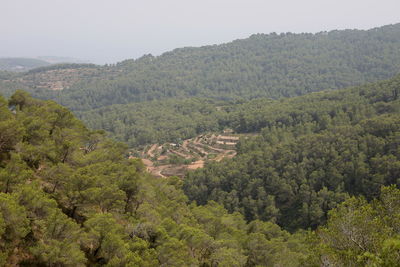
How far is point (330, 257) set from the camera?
44.1 feet

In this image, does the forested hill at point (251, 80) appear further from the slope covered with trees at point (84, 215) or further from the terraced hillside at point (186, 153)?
the slope covered with trees at point (84, 215)

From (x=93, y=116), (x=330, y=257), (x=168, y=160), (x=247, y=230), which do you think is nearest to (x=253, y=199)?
(x=247, y=230)

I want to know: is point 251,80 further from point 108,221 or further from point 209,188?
point 108,221

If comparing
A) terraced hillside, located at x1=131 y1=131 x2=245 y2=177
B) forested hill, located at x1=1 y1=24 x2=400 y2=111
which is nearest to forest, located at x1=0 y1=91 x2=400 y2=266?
terraced hillside, located at x1=131 y1=131 x2=245 y2=177

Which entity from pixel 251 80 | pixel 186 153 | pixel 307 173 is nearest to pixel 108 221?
pixel 307 173

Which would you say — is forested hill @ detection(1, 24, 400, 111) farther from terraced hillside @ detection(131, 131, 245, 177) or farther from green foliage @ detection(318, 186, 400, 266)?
green foliage @ detection(318, 186, 400, 266)

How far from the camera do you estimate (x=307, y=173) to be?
5059 cm

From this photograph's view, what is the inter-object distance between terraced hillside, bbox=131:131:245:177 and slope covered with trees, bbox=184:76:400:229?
402 inches

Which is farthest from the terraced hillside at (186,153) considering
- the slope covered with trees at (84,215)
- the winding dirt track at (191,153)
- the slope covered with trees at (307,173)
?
the slope covered with trees at (84,215)

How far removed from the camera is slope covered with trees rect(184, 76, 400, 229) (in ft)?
146

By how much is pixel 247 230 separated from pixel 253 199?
54.3ft

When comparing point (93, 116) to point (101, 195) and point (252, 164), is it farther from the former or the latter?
point (101, 195)

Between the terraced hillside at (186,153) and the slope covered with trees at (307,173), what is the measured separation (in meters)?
10.2

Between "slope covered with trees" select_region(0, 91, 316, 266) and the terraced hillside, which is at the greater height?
"slope covered with trees" select_region(0, 91, 316, 266)
